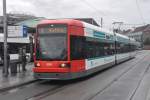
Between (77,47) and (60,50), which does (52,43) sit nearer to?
(60,50)

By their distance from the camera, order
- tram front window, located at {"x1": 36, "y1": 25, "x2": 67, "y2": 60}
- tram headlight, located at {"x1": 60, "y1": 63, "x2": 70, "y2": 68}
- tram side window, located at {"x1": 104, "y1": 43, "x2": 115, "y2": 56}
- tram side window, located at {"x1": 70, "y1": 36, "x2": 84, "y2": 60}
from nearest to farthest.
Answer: tram headlight, located at {"x1": 60, "y1": 63, "x2": 70, "y2": 68} → tram front window, located at {"x1": 36, "y1": 25, "x2": 67, "y2": 60} → tram side window, located at {"x1": 70, "y1": 36, "x2": 84, "y2": 60} → tram side window, located at {"x1": 104, "y1": 43, "x2": 115, "y2": 56}

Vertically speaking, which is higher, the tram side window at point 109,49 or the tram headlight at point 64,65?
the tram side window at point 109,49

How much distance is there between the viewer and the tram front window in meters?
20.0

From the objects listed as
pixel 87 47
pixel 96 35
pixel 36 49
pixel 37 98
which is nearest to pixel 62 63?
pixel 36 49

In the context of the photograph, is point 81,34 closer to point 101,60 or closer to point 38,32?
point 38,32

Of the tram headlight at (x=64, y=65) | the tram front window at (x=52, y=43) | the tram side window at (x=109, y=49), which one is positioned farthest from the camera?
the tram side window at (x=109, y=49)

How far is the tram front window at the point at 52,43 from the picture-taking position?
19984 mm

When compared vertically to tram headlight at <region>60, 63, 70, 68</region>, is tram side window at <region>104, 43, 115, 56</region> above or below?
above

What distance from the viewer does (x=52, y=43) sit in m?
20.1

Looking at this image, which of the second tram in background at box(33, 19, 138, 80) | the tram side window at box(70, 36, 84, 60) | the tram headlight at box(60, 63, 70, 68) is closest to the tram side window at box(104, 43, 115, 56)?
the second tram in background at box(33, 19, 138, 80)

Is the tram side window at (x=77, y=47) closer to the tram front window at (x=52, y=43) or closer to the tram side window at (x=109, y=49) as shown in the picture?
the tram front window at (x=52, y=43)

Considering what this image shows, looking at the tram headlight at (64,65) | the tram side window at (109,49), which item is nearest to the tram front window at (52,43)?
the tram headlight at (64,65)

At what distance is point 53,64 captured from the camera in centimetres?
1980

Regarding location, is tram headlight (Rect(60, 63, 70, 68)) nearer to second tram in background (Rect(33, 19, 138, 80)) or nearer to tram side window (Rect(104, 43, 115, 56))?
second tram in background (Rect(33, 19, 138, 80))
